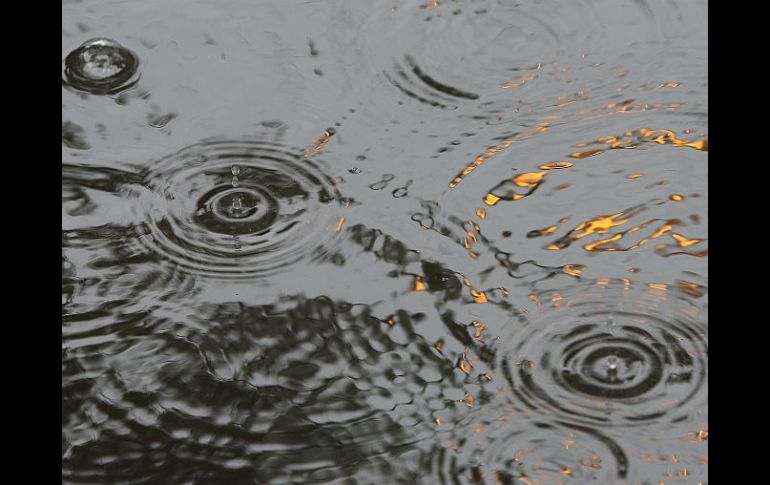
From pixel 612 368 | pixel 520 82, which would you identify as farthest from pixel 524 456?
pixel 520 82

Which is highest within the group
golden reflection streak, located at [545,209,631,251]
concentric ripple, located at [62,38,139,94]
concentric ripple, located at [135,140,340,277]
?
concentric ripple, located at [62,38,139,94]

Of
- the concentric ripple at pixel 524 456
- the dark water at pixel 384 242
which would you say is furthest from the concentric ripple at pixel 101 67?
the concentric ripple at pixel 524 456

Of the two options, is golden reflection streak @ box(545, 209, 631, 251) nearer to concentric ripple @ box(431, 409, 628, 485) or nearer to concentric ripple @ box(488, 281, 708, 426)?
concentric ripple @ box(488, 281, 708, 426)

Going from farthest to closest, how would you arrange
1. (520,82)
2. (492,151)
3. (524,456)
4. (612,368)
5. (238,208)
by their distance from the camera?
(520,82) → (492,151) → (238,208) → (612,368) → (524,456)

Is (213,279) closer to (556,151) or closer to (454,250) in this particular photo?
(454,250)

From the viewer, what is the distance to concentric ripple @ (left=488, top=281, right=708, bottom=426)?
208 cm

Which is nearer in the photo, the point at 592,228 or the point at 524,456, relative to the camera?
the point at 524,456

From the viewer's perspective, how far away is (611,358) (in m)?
2.15

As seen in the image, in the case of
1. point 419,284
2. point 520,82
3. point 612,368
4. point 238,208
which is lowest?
point 612,368

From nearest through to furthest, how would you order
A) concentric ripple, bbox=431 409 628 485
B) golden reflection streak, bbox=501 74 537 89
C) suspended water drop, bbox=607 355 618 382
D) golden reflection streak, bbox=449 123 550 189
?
concentric ripple, bbox=431 409 628 485
suspended water drop, bbox=607 355 618 382
golden reflection streak, bbox=449 123 550 189
golden reflection streak, bbox=501 74 537 89

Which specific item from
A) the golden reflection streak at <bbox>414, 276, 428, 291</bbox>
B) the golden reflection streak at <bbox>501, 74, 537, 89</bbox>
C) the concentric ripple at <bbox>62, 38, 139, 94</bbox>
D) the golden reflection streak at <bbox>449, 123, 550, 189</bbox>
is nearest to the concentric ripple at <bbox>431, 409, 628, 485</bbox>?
the golden reflection streak at <bbox>414, 276, 428, 291</bbox>

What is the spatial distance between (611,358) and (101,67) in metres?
1.28

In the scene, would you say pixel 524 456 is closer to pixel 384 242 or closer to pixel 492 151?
pixel 384 242

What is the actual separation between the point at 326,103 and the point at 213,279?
531 millimetres
